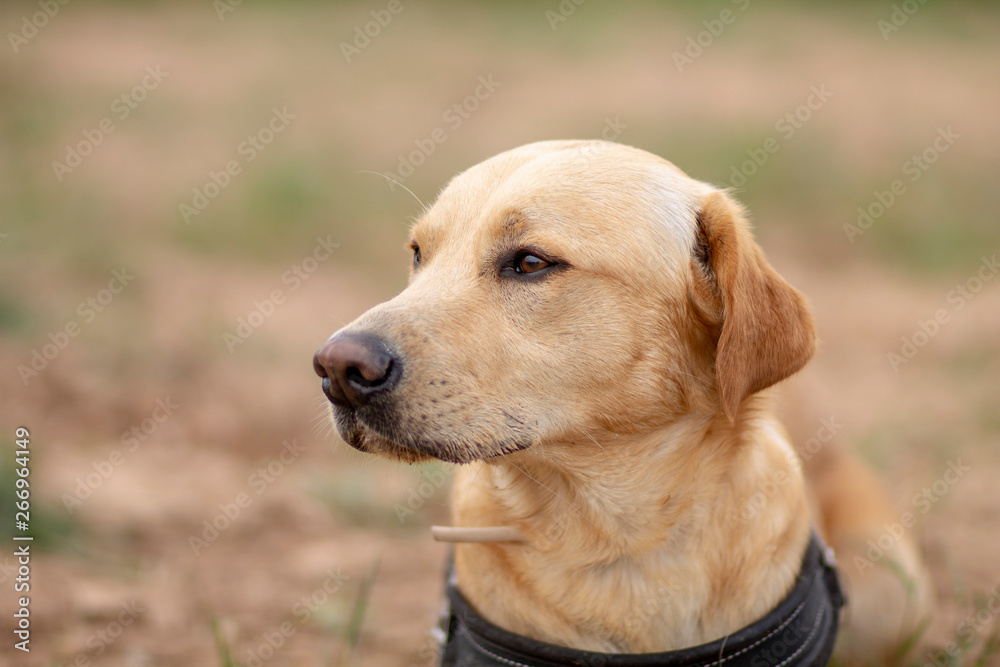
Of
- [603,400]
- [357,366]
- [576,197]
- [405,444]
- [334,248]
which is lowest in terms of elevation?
[334,248]

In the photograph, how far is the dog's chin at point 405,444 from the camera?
7.17 ft

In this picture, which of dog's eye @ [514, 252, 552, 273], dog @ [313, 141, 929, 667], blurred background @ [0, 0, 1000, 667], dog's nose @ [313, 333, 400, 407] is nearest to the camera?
dog's nose @ [313, 333, 400, 407]

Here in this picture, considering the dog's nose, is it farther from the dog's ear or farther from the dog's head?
the dog's ear

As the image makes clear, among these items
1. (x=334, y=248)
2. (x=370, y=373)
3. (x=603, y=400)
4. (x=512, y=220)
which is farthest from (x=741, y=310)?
(x=334, y=248)

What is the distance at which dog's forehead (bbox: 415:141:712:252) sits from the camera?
239cm

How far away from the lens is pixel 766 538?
2451 mm

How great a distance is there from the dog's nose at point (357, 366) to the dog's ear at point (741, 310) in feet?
3.16

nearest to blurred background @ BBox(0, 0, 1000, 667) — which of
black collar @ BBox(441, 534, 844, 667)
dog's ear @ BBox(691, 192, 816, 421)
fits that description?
black collar @ BBox(441, 534, 844, 667)

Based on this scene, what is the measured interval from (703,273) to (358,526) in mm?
2647

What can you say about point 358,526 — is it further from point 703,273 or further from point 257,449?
point 703,273

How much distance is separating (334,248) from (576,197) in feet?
20.8

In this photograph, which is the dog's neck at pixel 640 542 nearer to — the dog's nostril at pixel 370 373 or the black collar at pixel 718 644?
the black collar at pixel 718 644

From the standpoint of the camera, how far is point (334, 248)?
331 inches

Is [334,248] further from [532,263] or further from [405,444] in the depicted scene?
[405,444]
